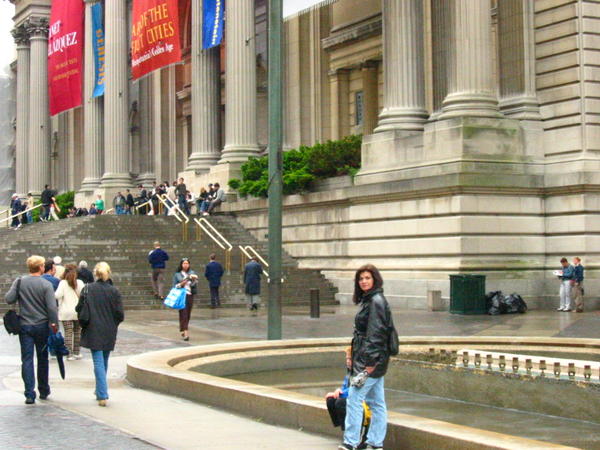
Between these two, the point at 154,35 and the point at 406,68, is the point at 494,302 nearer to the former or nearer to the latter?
the point at 406,68

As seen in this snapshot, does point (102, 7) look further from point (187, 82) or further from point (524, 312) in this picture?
point (524, 312)

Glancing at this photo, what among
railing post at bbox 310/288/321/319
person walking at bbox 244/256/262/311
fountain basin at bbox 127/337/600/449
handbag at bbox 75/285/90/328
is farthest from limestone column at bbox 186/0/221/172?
handbag at bbox 75/285/90/328

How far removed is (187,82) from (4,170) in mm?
21979

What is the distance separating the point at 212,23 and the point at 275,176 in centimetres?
2599

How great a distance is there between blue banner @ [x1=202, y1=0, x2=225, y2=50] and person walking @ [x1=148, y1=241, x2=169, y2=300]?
44.5 ft

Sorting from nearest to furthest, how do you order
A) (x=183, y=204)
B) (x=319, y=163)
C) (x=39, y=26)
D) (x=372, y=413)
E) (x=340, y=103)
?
(x=372, y=413)
(x=319, y=163)
(x=183, y=204)
(x=340, y=103)
(x=39, y=26)

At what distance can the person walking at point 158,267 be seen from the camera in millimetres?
29781

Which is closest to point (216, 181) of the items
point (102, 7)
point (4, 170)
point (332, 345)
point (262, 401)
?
point (102, 7)

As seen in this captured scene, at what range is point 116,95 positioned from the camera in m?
50.9

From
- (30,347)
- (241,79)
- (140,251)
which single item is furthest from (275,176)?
(241,79)

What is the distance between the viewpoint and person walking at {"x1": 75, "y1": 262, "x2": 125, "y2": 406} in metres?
12.1

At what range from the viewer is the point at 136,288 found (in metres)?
31.1

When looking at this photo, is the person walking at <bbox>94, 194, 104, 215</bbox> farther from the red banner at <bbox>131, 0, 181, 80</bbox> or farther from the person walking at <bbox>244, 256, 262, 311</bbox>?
the person walking at <bbox>244, 256, 262, 311</bbox>

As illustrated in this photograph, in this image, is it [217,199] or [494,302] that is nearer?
[494,302]
